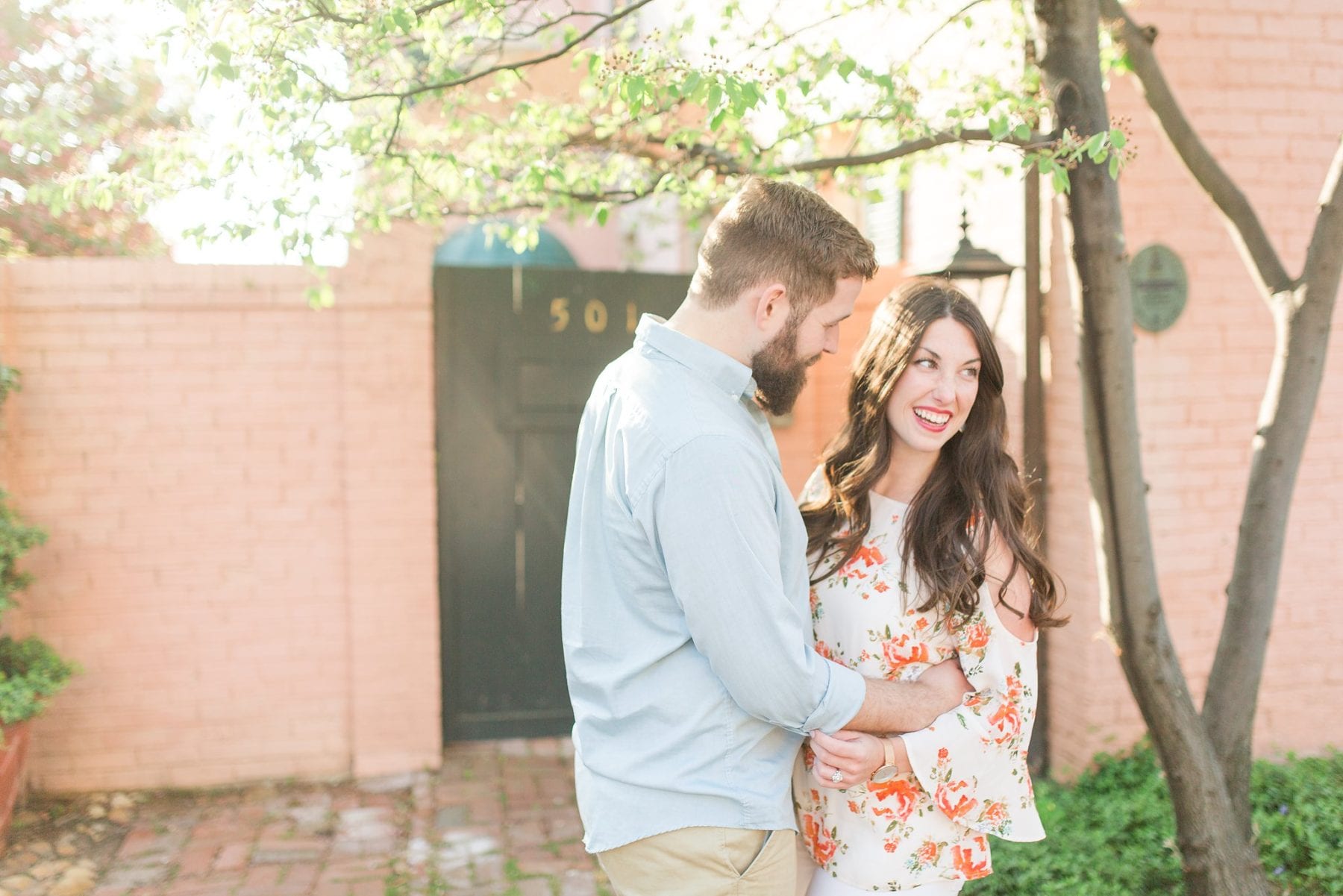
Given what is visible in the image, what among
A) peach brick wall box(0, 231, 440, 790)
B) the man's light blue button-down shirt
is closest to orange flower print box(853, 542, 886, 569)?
the man's light blue button-down shirt

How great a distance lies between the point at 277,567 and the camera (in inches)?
186

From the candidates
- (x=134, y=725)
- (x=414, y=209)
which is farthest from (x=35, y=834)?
(x=414, y=209)

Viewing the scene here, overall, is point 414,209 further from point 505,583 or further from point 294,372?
point 505,583

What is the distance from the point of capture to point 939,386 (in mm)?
2297

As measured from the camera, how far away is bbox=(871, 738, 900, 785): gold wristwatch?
2.05 metres

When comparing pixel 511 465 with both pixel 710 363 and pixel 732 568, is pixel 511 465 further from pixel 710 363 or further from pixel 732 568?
pixel 732 568

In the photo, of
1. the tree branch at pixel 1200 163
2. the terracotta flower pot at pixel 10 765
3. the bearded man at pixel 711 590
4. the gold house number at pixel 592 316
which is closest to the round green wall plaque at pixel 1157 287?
the tree branch at pixel 1200 163

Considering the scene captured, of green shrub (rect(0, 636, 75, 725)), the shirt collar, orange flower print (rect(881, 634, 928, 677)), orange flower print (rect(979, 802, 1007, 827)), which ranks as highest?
the shirt collar

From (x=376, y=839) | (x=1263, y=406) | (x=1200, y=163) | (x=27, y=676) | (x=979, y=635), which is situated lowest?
(x=376, y=839)

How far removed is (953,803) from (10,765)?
3.60 m

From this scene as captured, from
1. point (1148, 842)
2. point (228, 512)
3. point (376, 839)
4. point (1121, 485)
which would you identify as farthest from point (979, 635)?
point (228, 512)

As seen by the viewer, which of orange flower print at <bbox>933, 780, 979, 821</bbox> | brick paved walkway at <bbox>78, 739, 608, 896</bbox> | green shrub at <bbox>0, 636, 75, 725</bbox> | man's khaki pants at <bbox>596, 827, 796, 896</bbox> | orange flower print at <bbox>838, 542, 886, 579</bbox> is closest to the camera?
man's khaki pants at <bbox>596, 827, 796, 896</bbox>

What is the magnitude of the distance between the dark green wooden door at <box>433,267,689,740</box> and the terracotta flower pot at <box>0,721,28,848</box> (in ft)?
5.62

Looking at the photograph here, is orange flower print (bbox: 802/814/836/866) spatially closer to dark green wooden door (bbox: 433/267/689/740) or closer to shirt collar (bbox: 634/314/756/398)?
shirt collar (bbox: 634/314/756/398)
